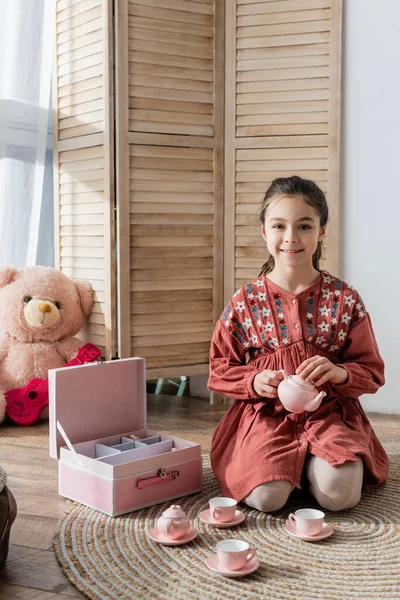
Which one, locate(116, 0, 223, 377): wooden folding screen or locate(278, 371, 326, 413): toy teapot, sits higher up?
locate(116, 0, 223, 377): wooden folding screen

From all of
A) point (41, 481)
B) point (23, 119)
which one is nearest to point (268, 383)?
point (41, 481)

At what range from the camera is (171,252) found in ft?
8.98

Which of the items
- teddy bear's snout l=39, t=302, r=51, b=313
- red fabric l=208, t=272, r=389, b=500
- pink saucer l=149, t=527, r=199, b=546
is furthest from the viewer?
teddy bear's snout l=39, t=302, r=51, b=313

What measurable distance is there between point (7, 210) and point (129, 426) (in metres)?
1.26

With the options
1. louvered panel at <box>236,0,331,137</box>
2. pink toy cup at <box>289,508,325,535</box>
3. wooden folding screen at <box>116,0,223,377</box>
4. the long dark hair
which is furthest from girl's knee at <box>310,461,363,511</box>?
louvered panel at <box>236,0,331,137</box>

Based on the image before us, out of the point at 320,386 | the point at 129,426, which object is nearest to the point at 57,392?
the point at 129,426

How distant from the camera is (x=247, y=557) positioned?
1394mm

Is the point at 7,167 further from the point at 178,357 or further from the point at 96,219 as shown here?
the point at 178,357

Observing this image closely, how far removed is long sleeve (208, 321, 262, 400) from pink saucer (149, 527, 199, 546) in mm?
403

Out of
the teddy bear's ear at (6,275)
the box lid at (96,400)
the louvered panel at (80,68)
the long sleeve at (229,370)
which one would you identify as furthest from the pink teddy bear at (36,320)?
the long sleeve at (229,370)

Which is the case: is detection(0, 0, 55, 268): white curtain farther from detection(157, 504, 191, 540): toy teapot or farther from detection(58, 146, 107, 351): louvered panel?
detection(157, 504, 191, 540): toy teapot

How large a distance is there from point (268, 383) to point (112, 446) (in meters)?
0.47

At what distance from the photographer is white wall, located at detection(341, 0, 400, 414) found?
270cm

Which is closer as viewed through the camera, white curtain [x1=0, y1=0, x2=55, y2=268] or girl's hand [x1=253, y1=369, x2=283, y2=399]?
girl's hand [x1=253, y1=369, x2=283, y2=399]
